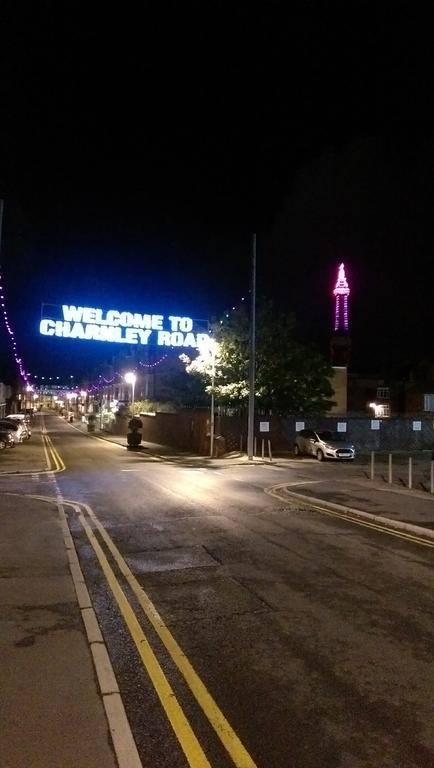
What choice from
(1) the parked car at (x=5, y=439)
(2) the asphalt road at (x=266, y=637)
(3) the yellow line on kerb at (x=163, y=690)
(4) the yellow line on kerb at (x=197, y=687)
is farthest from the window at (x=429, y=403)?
(3) the yellow line on kerb at (x=163, y=690)

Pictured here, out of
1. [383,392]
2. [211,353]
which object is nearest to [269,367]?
[211,353]

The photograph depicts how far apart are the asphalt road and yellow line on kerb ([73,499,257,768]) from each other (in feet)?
0.04

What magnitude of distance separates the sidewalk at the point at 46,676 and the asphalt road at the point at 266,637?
271mm

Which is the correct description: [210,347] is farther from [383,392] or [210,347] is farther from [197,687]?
[383,392]

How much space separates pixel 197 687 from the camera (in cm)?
488

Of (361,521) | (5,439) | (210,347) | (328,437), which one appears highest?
(210,347)

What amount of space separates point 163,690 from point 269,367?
101 ft

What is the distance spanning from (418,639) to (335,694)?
5.12ft

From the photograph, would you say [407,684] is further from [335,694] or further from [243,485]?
[243,485]

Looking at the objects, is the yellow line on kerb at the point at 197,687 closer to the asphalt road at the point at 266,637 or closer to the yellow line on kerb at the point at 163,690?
the asphalt road at the point at 266,637

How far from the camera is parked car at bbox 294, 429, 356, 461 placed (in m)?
30.3

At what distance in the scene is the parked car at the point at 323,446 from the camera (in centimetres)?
3027

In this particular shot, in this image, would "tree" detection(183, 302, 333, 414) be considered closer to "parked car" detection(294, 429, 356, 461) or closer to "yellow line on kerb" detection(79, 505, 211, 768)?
"parked car" detection(294, 429, 356, 461)

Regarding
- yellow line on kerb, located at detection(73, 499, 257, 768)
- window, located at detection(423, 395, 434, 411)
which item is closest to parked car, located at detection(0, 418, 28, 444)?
yellow line on kerb, located at detection(73, 499, 257, 768)
